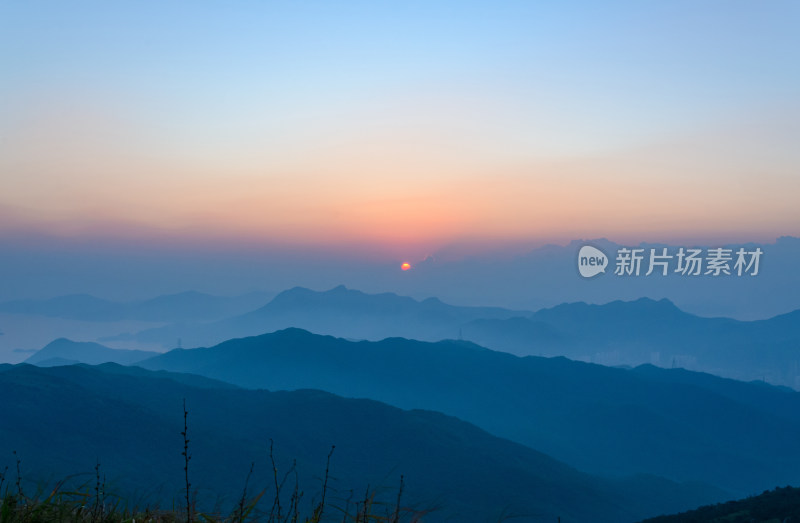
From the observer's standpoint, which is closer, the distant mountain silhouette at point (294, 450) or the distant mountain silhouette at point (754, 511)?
the distant mountain silhouette at point (754, 511)

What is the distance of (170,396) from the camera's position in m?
193

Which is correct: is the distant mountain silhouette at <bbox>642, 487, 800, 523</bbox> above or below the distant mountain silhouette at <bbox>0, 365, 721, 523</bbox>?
above

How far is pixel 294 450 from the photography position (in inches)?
6457

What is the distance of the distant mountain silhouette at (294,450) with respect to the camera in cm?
12488

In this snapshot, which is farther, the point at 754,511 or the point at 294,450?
the point at 294,450

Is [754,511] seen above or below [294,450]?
above

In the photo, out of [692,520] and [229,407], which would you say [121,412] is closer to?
[229,407]

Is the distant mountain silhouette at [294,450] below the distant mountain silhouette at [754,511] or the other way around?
below

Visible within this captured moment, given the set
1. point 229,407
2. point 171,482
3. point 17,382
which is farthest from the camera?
point 229,407

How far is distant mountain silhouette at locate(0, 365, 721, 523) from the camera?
124875 millimetres

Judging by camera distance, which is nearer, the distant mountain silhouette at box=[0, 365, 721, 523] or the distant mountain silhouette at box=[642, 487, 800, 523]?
the distant mountain silhouette at box=[642, 487, 800, 523]

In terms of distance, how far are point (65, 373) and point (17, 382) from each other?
27.7m

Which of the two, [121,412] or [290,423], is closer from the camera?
[121,412]

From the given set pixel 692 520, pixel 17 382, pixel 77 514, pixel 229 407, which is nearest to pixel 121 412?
pixel 17 382
